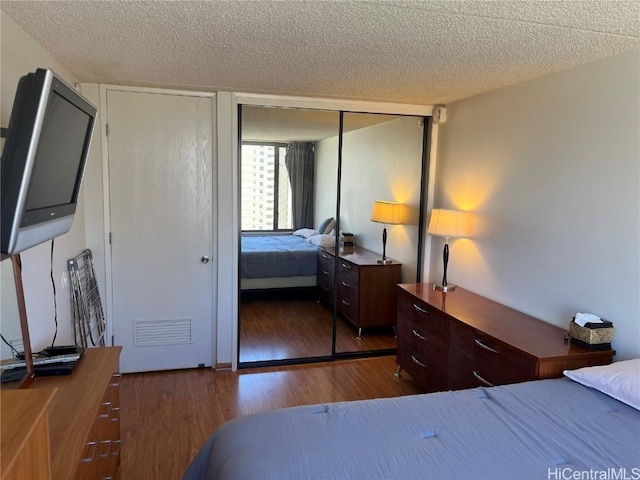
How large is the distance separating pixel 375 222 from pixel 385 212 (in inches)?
5.1

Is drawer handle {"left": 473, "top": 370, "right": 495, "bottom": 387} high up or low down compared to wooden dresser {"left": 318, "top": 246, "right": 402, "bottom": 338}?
down

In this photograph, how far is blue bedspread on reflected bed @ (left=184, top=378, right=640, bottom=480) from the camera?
4.93 feet

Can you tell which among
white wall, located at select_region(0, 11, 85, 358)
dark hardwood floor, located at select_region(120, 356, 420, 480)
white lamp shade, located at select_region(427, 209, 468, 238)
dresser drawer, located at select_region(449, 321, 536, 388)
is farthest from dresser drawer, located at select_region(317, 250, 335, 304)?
white wall, located at select_region(0, 11, 85, 358)

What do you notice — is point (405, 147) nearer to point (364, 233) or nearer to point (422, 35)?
point (364, 233)

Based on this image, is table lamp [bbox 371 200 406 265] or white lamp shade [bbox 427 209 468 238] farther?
table lamp [bbox 371 200 406 265]

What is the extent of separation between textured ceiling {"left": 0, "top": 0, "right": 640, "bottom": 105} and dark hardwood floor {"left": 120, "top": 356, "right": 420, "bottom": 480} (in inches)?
90.0

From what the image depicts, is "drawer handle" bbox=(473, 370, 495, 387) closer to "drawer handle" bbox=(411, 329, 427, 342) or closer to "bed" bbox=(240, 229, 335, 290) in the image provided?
"drawer handle" bbox=(411, 329, 427, 342)

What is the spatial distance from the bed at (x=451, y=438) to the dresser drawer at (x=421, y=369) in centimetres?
106

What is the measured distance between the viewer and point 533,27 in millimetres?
2010

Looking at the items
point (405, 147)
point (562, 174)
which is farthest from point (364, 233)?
point (562, 174)

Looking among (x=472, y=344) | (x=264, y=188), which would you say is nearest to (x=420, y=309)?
(x=472, y=344)

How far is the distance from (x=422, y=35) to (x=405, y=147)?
2073 mm

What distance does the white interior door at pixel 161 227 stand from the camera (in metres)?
3.51

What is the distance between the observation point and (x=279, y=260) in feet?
13.2
